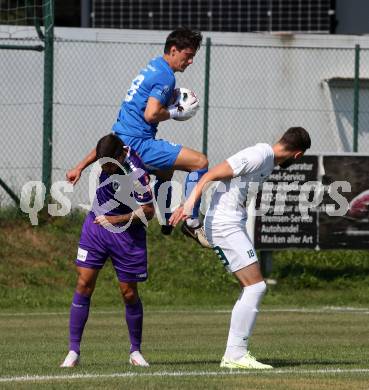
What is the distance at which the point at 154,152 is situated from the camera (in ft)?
37.3

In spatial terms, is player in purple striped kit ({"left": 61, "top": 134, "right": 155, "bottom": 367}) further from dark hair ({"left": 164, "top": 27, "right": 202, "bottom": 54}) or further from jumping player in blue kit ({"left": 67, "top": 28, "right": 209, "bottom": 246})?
dark hair ({"left": 164, "top": 27, "right": 202, "bottom": 54})

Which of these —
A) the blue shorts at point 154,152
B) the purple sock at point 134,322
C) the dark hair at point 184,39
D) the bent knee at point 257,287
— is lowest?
the purple sock at point 134,322

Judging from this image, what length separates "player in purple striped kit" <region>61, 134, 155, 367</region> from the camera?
34.9 ft

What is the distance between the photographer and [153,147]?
37.3 ft

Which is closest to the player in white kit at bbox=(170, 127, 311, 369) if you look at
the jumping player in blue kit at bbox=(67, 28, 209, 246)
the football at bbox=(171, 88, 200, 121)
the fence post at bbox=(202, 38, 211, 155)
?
the jumping player in blue kit at bbox=(67, 28, 209, 246)

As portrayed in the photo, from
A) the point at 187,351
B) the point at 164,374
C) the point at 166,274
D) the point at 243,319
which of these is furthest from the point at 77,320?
the point at 166,274

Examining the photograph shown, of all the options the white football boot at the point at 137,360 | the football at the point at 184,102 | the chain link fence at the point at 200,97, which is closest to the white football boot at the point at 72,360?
the white football boot at the point at 137,360

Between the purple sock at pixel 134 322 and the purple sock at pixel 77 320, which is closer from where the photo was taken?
the purple sock at pixel 77 320

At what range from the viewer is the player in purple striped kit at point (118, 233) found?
419 inches

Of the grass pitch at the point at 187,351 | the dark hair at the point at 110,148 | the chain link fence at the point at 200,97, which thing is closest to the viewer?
the grass pitch at the point at 187,351

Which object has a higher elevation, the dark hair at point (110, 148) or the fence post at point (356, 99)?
the fence post at point (356, 99)

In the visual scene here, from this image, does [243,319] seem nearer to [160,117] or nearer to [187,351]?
[160,117]

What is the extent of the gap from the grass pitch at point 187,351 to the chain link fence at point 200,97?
12.9 feet

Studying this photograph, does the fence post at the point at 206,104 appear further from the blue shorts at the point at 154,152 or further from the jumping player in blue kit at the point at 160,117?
the blue shorts at the point at 154,152
